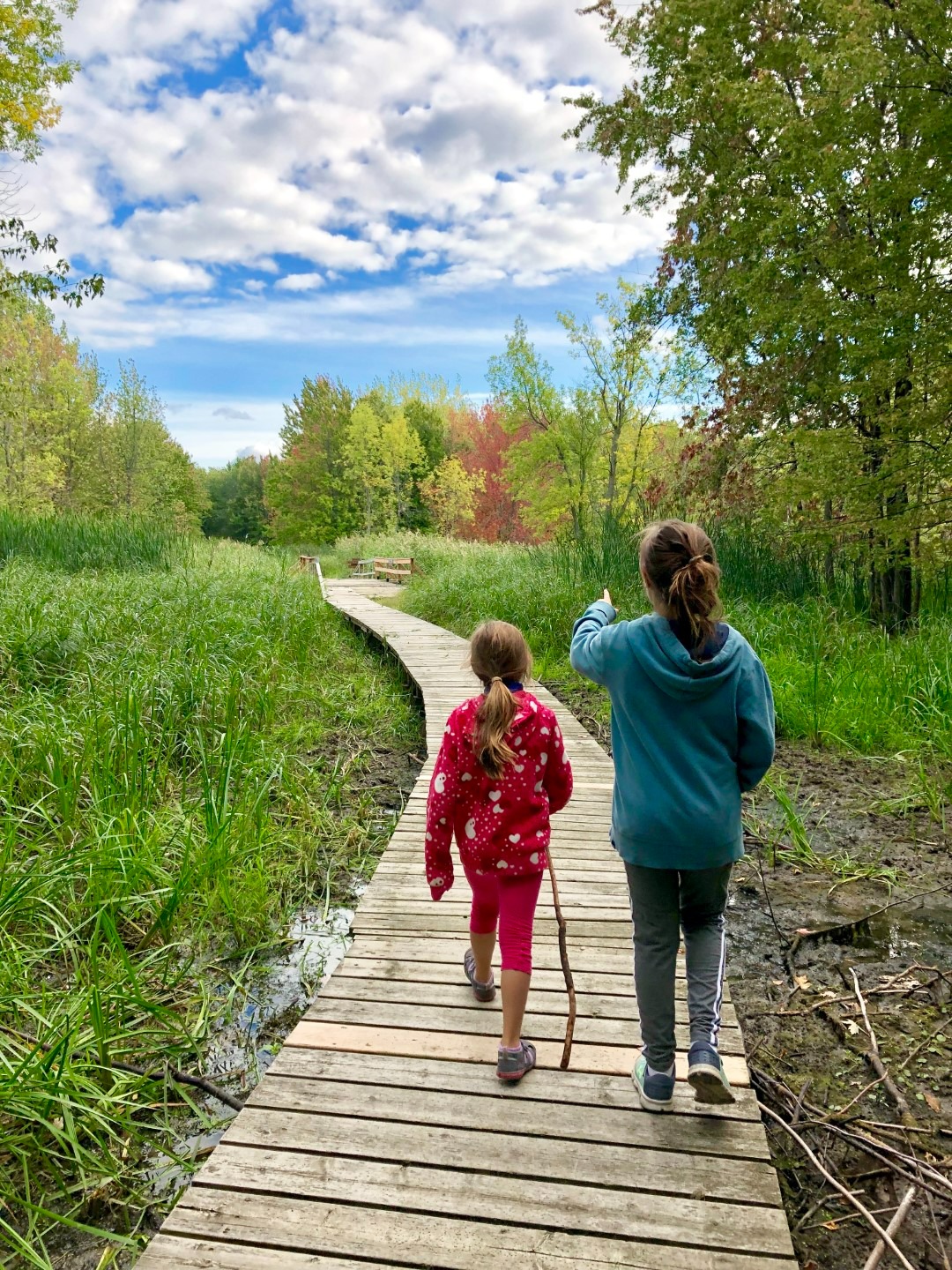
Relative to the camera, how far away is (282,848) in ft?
13.2

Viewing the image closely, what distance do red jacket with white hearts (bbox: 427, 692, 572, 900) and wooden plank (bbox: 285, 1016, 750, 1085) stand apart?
531 mm

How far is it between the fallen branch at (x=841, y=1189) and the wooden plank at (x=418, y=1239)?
0.32 m

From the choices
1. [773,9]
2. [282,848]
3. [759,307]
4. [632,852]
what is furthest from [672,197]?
[632,852]

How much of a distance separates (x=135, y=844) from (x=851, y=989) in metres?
2.97

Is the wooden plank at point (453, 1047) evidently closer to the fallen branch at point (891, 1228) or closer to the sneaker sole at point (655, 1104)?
the sneaker sole at point (655, 1104)

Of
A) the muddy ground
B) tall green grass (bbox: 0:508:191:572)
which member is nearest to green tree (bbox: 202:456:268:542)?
tall green grass (bbox: 0:508:191:572)

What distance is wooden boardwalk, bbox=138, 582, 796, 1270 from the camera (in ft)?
5.04

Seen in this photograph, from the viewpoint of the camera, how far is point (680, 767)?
184cm

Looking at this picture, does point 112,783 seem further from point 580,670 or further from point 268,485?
point 268,485

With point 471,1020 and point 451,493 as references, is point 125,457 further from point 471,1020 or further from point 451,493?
point 471,1020

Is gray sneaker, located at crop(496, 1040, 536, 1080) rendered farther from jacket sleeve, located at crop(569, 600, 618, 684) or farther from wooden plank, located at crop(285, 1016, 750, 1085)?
jacket sleeve, located at crop(569, 600, 618, 684)

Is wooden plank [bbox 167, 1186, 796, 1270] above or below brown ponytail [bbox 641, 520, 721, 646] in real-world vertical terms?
below

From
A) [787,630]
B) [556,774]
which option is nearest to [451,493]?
[787,630]

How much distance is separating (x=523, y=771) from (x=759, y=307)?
7.26 metres
